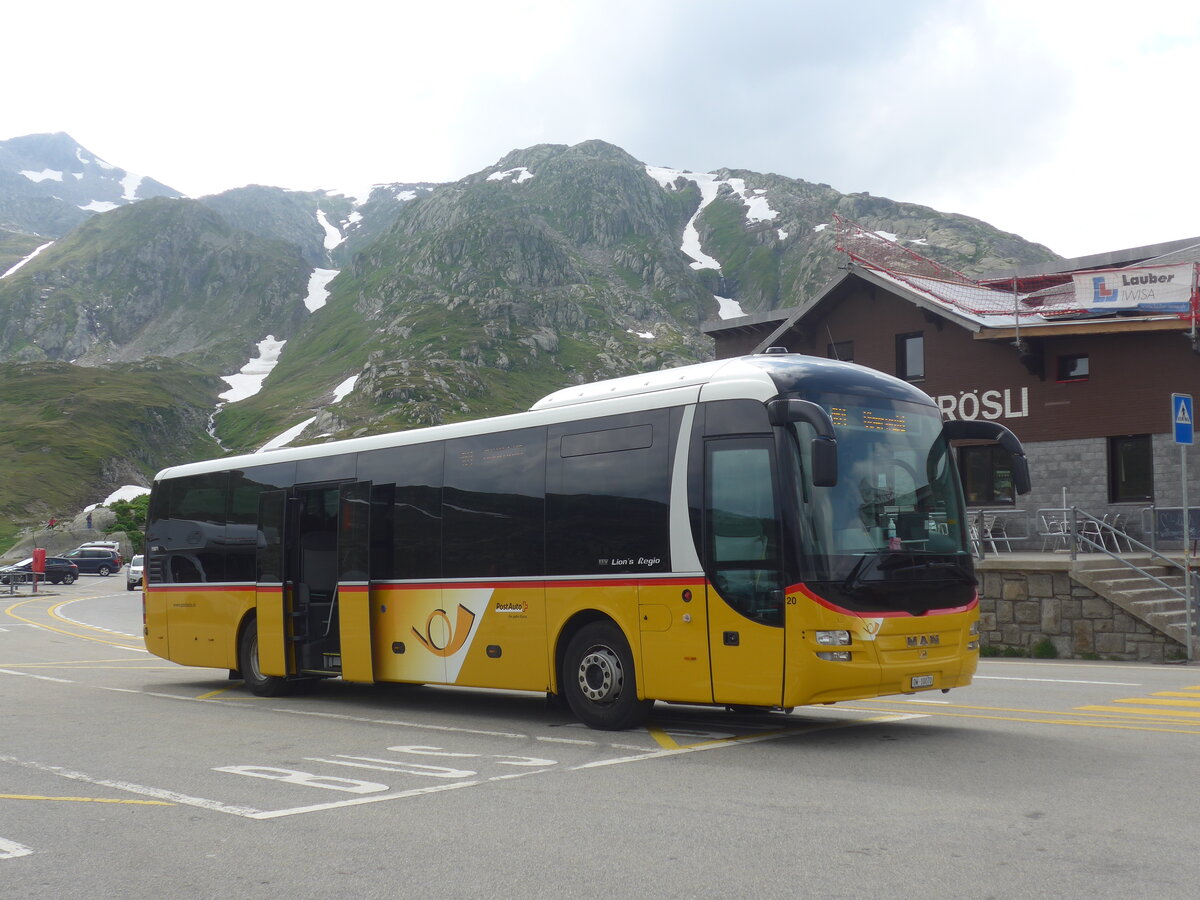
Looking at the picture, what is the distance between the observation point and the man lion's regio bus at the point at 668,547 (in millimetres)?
8984

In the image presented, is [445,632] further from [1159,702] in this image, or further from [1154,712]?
[1159,702]

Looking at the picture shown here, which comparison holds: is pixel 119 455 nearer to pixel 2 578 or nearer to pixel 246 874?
pixel 2 578

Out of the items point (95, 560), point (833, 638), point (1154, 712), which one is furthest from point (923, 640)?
point (95, 560)

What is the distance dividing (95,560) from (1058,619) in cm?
6521

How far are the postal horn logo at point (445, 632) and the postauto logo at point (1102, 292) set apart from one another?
A: 20.5 metres

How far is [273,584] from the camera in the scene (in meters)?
14.1

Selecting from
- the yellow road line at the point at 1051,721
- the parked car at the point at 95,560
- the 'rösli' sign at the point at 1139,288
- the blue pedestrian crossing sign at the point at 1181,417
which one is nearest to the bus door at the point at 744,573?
the yellow road line at the point at 1051,721

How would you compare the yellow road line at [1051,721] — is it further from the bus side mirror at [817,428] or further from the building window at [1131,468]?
the building window at [1131,468]

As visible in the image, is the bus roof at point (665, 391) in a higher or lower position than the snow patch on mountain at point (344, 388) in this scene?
lower

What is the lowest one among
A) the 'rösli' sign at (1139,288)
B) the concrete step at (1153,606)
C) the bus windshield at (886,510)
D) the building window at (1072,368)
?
the concrete step at (1153,606)

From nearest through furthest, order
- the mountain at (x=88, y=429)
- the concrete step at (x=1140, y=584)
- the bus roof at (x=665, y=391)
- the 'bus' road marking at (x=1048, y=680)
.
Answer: the bus roof at (x=665, y=391) → the 'bus' road marking at (x=1048, y=680) → the concrete step at (x=1140, y=584) → the mountain at (x=88, y=429)

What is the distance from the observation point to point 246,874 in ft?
18.2

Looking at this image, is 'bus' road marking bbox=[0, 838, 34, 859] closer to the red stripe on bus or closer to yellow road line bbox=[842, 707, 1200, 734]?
the red stripe on bus

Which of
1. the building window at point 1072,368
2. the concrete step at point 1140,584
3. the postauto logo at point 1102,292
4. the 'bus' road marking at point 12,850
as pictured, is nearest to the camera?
the 'bus' road marking at point 12,850
